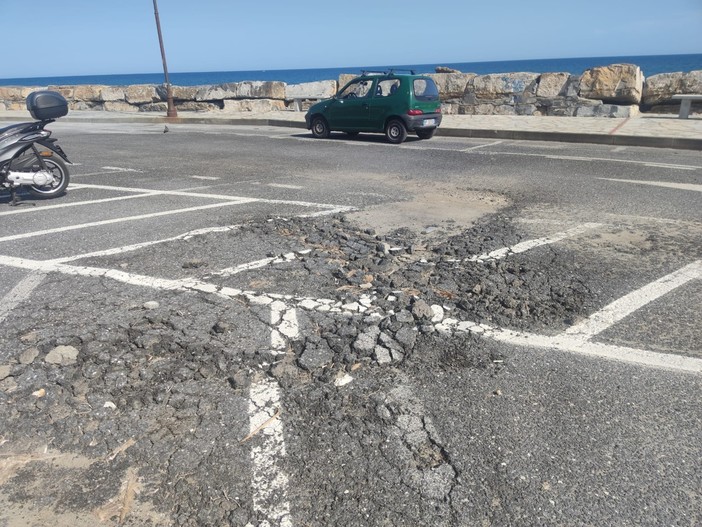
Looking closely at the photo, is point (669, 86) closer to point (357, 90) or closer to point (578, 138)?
point (578, 138)

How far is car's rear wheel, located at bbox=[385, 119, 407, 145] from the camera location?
1370cm

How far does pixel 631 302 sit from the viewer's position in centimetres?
415

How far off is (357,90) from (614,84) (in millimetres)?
7728

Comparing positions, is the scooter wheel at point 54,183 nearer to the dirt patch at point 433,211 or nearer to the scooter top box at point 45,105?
the scooter top box at point 45,105

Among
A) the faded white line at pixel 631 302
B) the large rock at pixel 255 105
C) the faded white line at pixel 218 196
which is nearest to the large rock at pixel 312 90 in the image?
the large rock at pixel 255 105

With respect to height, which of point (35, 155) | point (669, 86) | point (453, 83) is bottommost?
point (35, 155)

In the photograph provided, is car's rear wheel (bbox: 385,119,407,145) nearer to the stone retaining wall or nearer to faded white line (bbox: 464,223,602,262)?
the stone retaining wall

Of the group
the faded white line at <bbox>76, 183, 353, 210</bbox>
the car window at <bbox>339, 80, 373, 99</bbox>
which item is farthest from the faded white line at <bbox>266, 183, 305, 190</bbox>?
the car window at <bbox>339, 80, 373, 99</bbox>

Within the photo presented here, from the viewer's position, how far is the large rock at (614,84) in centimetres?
1597

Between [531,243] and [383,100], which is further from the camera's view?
[383,100]

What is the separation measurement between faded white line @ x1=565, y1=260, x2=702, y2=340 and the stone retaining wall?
13.3m

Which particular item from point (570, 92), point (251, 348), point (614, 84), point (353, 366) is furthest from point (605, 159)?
point (251, 348)

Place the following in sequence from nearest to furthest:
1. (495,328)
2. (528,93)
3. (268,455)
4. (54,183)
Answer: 1. (268,455)
2. (495,328)
3. (54,183)
4. (528,93)

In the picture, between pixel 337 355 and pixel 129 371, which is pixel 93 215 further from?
pixel 337 355
